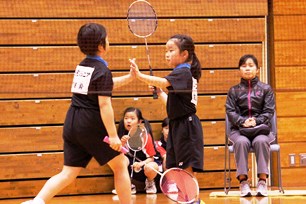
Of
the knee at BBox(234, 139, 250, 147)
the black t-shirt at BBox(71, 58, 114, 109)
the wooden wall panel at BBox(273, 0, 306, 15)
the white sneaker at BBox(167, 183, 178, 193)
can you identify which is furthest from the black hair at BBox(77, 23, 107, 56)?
the wooden wall panel at BBox(273, 0, 306, 15)

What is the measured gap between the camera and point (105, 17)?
11070mm

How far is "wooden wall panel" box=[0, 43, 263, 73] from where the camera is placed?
35.2 feet

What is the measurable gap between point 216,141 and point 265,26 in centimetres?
220

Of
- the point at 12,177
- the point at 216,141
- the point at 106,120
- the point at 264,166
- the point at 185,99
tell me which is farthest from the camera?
the point at 216,141

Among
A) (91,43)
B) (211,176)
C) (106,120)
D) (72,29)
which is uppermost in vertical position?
(72,29)

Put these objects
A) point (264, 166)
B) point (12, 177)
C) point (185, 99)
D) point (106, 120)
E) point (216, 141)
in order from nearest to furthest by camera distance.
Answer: point (106, 120) < point (185, 99) < point (264, 166) < point (12, 177) < point (216, 141)

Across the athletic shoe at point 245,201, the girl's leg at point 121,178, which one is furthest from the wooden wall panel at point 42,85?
the girl's leg at point 121,178

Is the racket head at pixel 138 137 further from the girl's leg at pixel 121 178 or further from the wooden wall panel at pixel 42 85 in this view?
the wooden wall panel at pixel 42 85

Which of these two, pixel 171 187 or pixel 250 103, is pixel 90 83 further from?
pixel 250 103

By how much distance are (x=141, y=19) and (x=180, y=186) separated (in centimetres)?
293

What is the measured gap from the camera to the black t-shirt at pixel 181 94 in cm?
707

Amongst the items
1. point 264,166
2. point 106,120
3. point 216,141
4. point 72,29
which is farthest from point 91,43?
point 216,141

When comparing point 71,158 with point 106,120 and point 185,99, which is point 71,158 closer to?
point 106,120

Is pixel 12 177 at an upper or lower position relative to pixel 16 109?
lower
